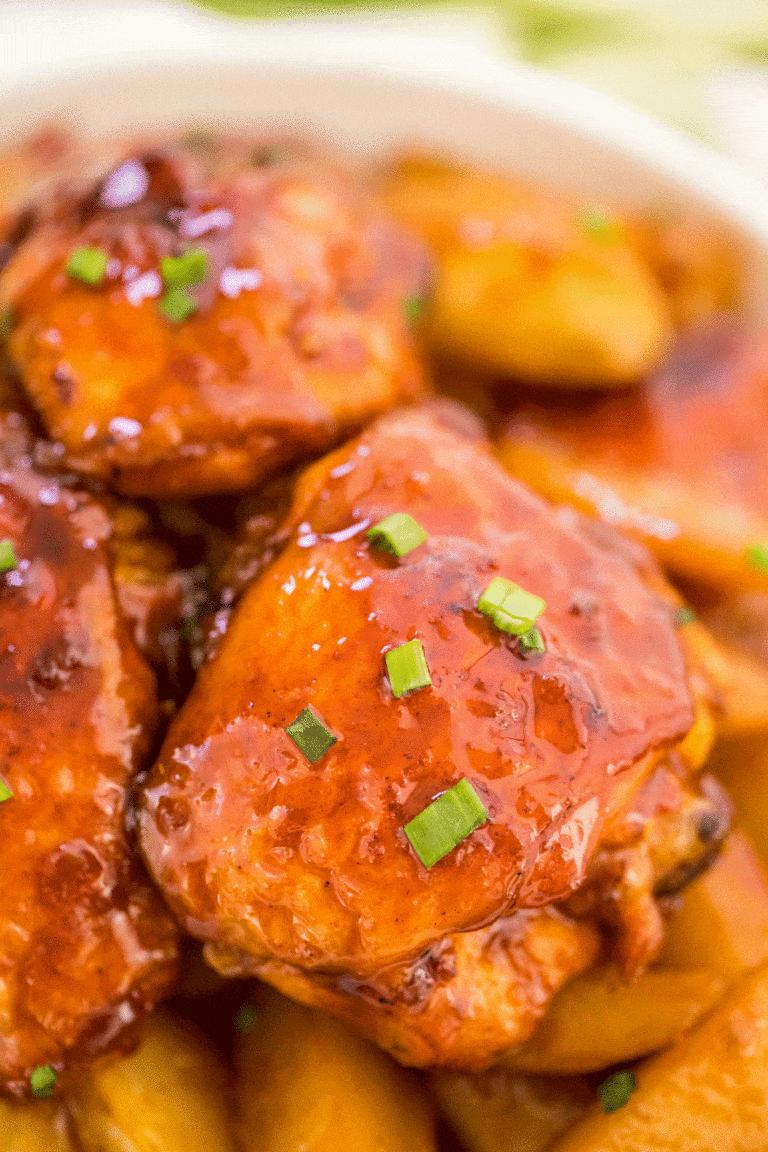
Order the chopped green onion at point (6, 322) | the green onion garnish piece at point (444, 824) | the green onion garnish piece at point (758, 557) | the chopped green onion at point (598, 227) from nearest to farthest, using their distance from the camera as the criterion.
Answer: the green onion garnish piece at point (444, 824)
the chopped green onion at point (6, 322)
the green onion garnish piece at point (758, 557)
the chopped green onion at point (598, 227)

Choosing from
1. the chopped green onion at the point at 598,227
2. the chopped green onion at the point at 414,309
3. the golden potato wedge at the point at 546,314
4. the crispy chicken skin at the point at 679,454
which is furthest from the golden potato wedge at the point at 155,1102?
the chopped green onion at the point at 598,227

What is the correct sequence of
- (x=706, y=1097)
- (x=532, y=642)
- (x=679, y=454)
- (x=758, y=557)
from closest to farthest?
(x=532, y=642), (x=706, y=1097), (x=758, y=557), (x=679, y=454)

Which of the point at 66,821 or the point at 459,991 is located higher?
the point at 66,821

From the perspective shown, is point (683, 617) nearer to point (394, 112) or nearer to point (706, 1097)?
point (706, 1097)

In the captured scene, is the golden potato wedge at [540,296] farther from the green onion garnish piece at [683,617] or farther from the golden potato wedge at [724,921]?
the golden potato wedge at [724,921]

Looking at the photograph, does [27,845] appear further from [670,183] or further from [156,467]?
[670,183]

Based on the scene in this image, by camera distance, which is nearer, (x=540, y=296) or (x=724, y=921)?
(x=724, y=921)

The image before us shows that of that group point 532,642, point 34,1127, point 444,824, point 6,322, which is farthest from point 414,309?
point 34,1127
